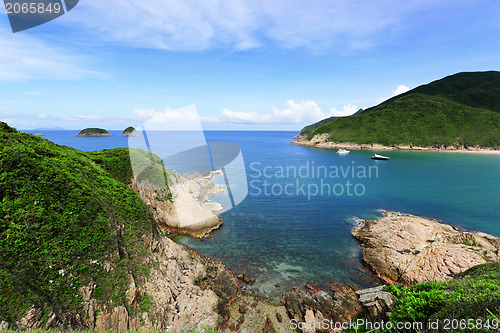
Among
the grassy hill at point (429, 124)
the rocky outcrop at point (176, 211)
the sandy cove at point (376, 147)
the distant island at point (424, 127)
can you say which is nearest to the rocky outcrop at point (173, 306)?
the rocky outcrop at point (176, 211)

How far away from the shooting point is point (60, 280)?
10258 millimetres

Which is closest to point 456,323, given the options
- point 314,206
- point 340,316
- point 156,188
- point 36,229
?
point 340,316

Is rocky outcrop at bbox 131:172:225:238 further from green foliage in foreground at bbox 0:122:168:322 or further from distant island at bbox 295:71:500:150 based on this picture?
distant island at bbox 295:71:500:150

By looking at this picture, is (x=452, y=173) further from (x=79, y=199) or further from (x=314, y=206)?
(x=79, y=199)

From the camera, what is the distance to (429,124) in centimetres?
12350

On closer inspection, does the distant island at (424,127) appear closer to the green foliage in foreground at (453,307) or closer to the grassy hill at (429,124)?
the grassy hill at (429,124)

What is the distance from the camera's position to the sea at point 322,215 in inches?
812

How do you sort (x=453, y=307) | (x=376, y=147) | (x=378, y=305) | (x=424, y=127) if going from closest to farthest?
(x=453, y=307) → (x=378, y=305) → (x=376, y=147) → (x=424, y=127)

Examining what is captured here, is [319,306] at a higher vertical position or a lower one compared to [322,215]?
lower

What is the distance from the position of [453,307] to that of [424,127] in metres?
151

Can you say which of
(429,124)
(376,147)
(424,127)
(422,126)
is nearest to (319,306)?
(376,147)

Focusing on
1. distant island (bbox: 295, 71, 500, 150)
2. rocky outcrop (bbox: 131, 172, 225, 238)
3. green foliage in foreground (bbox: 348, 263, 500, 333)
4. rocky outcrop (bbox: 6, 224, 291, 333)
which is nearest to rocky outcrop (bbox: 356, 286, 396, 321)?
green foliage in foreground (bbox: 348, 263, 500, 333)
